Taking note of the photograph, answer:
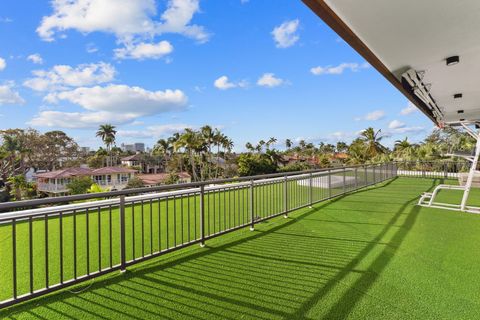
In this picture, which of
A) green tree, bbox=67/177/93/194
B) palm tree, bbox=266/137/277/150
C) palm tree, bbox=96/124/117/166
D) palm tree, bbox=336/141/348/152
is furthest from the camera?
palm tree, bbox=336/141/348/152

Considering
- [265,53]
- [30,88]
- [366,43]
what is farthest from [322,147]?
[366,43]

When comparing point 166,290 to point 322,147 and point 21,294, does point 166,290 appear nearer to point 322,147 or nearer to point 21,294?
point 21,294

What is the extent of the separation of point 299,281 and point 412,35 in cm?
315

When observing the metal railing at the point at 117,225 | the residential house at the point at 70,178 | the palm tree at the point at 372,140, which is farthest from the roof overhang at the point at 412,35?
the residential house at the point at 70,178

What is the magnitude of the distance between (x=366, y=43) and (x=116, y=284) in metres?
4.01

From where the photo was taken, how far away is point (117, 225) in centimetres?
497

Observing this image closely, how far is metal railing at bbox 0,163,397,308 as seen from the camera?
102 inches

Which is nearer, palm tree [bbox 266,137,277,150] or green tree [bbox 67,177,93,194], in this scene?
green tree [bbox 67,177,93,194]

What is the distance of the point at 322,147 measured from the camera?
7531 centimetres

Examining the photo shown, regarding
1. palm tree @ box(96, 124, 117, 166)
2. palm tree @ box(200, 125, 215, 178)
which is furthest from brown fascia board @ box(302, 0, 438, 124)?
palm tree @ box(96, 124, 117, 166)

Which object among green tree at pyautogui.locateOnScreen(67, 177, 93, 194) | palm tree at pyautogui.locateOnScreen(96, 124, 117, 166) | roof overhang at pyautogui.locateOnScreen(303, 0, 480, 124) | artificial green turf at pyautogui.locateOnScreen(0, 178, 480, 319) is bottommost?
green tree at pyautogui.locateOnScreen(67, 177, 93, 194)

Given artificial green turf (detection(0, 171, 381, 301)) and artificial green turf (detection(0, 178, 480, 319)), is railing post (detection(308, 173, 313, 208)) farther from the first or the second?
artificial green turf (detection(0, 178, 480, 319))

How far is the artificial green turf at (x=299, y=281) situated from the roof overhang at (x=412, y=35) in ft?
8.53

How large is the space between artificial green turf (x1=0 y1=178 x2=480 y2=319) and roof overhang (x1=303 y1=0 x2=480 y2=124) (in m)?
2.60
